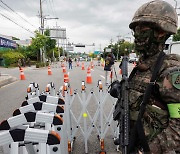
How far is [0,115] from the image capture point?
588 centimetres

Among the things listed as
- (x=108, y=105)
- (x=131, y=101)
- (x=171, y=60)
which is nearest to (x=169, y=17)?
(x=171, y=60)

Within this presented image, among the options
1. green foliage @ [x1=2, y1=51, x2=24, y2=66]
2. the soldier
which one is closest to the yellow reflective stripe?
the soldier

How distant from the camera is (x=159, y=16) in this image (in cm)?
141

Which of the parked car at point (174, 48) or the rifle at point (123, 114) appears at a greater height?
the parked car at point (174, 48)

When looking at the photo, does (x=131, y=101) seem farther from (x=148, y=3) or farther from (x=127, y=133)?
(x=148, y=3)

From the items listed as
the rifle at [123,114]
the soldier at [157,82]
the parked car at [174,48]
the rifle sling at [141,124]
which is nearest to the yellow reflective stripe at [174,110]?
the soldier at [157,82]

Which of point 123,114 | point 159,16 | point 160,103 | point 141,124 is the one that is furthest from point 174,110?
point 159,16

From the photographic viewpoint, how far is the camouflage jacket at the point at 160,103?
1.17 meters

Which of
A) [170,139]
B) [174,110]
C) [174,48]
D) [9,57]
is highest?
[9,57]

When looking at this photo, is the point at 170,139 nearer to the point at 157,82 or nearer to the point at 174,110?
the point at 174,110

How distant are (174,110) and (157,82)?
0.21 meters

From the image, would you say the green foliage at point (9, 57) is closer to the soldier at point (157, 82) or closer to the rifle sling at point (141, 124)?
the soldier at point (157, 82)

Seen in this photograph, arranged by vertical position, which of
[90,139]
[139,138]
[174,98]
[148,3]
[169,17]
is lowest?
[90,139]

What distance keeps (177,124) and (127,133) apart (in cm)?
38
